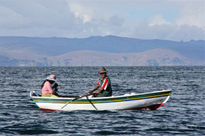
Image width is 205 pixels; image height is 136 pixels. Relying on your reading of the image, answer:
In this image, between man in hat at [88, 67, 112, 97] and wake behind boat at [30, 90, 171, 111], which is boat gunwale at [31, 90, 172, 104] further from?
man in hat at [88, 67, 112, 97]

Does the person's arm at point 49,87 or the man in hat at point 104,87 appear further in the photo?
the person's arm at point 49,87

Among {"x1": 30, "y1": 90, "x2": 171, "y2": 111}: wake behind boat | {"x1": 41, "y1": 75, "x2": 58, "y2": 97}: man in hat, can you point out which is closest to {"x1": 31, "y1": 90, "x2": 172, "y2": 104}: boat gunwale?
{"x1": 30, "y1": 90, "x2": 171, "y2": 111}: wake behind boat

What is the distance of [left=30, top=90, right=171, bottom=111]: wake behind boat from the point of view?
22.8 metres

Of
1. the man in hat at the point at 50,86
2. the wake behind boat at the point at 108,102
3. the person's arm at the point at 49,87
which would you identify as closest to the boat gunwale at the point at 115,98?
the wake behind boat at the point at 108,102

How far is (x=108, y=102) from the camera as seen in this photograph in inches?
915

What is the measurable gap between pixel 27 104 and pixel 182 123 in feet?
43.0

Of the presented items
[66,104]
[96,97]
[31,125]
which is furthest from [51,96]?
[31,125]

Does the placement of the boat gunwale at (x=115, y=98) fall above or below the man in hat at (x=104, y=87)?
below

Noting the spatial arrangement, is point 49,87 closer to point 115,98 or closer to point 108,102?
point 108,102

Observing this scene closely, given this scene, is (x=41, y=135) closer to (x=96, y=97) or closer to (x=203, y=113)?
(x=96, y=97)

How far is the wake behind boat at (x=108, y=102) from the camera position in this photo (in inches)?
898

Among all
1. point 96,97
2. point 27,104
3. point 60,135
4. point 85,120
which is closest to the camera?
point 60,135

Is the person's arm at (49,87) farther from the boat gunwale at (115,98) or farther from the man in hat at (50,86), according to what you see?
the boat gunwale at (115,98)

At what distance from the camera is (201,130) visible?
712 inches
